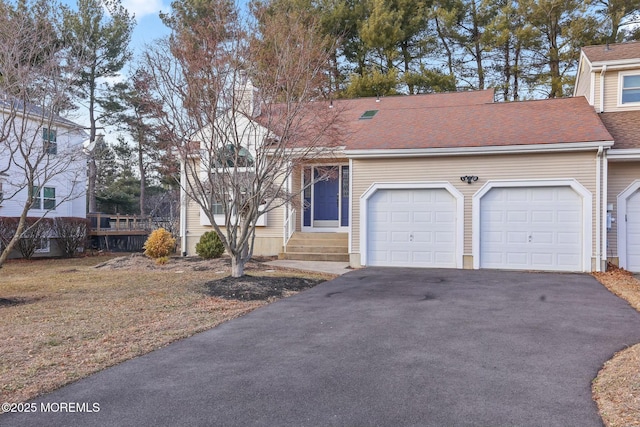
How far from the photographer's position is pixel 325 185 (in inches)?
583

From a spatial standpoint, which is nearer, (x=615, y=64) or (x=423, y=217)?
(x=423, y=217)

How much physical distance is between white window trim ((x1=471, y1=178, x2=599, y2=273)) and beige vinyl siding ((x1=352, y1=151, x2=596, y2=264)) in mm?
88

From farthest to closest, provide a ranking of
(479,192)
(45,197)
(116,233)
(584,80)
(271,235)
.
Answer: (116,233)
(45,197)
(584,80)
(271,235)
(479,192)

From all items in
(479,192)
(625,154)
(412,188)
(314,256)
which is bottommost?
(314,256)

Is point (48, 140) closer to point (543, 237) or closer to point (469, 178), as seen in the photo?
point (469, 178)

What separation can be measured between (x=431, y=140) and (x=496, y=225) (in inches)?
107

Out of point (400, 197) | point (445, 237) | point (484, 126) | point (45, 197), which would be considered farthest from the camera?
point (45, 197)

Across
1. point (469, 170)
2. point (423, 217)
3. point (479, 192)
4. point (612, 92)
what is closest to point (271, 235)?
point (423, 217)

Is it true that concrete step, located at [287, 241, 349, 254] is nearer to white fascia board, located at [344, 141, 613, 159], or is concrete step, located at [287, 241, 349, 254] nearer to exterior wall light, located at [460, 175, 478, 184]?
white fascia board, located at [344, 141, 613, 159]

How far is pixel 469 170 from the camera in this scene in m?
11.8

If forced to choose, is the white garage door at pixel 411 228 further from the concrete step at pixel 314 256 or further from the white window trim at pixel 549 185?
the concrete step at pixel 314 256

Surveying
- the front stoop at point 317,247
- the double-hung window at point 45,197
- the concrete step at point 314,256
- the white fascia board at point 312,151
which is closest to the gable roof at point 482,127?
the white fascia board at point 312,151

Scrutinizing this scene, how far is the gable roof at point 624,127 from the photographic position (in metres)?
11.2

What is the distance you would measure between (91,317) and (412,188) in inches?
323
